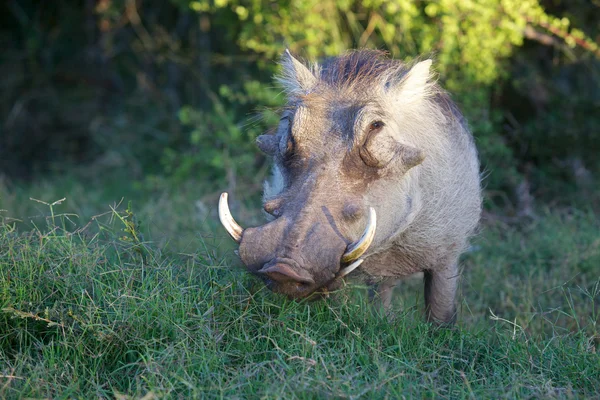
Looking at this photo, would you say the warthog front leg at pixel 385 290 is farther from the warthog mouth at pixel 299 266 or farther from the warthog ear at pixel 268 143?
the warthog mouth at pixel 299 266

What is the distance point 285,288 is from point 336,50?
12.5 feet

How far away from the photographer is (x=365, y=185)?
10.9 feet

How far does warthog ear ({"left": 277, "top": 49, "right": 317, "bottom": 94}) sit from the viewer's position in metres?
3.79

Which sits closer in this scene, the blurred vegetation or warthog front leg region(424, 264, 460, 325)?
warthog front leg region(424, 264, 460, 325)

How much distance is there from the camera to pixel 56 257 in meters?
3.31

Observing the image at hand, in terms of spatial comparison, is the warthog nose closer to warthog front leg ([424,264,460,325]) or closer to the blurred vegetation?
warthog front leg ([424,264,460,325])

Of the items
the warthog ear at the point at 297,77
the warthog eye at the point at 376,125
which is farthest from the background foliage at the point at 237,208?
the warthog eye at the point at 376,125

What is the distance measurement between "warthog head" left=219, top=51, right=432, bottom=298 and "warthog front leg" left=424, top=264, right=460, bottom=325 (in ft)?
1.91

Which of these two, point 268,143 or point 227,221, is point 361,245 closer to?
point 227,221

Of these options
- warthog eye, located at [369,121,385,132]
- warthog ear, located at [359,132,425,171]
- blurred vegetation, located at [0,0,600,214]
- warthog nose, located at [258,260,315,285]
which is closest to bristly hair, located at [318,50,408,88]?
warthog eye, located at [369,121,385,132]

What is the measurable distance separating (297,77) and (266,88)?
2305 millimetres

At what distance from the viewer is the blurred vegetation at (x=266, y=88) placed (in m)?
6.06

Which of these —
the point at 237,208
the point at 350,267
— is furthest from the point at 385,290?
the point at 237,208

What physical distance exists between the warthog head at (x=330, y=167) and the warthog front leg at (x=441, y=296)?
A: 582 millimetres
